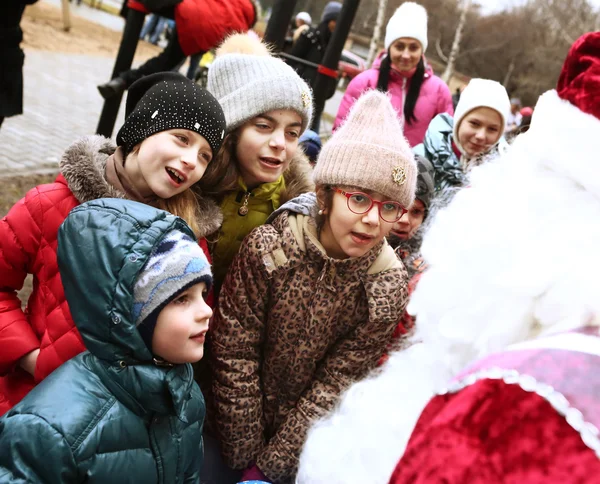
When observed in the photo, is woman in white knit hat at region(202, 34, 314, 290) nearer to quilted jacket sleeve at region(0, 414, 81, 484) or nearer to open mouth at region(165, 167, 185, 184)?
open mouth at region(165, 167, 185, 184)

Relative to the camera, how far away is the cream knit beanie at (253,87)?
2.18 metres

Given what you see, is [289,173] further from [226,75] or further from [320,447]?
[320,447]

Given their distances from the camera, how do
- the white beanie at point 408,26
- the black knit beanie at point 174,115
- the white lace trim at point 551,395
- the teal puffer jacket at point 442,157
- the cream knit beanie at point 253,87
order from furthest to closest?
the white beanie at point 408,26, the teal puffer jacket at point 442,157, the cream knit beanie at point 253,87, the black knit beanie at point 174,115, the white lace trim at point 551,395

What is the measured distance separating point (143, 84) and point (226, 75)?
0.35 metres

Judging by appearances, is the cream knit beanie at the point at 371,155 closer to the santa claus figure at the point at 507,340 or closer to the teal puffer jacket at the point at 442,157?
the santa claus figure at the point at 507,340

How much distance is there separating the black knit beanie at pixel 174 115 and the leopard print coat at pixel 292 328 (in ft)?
1.38

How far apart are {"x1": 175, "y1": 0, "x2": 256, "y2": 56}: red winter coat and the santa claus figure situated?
9.89 ft

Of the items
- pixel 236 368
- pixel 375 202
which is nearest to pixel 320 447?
pixel 236 368

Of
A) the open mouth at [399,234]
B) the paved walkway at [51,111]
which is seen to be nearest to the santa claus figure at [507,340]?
the open mouth at [399,234]

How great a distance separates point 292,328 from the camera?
196 cm

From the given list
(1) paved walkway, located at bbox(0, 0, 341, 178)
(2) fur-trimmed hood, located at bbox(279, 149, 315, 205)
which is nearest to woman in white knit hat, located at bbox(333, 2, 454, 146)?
(2) fur-trimmed hood, located at bbox(279, 149, 315, 205)

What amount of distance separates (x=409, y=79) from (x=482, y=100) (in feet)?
3.58

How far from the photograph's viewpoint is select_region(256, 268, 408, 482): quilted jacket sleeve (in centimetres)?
192

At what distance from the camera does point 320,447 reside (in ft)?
4.55
